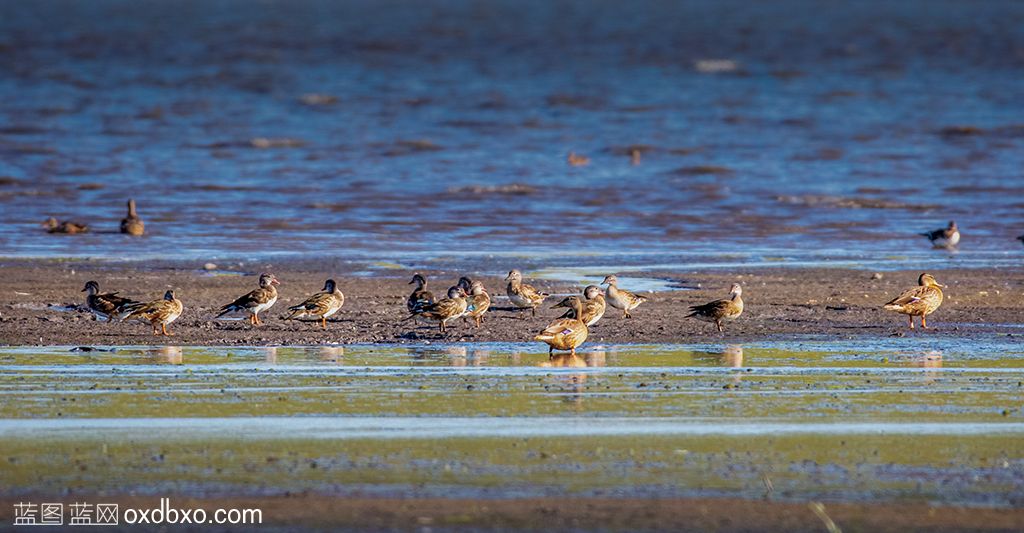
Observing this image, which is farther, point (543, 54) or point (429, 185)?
point (543, 54)

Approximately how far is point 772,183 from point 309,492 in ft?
87.8

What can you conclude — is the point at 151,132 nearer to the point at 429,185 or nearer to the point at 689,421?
the point at 429,185

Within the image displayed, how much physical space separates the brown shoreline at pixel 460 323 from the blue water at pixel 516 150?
2221 millimetres

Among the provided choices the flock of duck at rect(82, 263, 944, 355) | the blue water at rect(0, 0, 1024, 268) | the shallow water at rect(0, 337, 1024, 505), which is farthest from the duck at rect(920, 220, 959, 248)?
the shallow water at rect(0, 337, 1024, 505)

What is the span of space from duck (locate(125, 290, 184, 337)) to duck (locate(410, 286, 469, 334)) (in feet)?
7.45

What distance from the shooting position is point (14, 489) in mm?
8594

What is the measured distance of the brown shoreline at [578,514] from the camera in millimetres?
7996

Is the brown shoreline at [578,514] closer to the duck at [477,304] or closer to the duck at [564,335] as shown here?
the duck at [564,335]

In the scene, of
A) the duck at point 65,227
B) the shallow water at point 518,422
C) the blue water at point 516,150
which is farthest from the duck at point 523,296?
the duck at point 65,227

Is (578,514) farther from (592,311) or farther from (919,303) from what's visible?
(919,303)

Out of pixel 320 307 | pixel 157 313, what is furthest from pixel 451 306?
pixel 157 313

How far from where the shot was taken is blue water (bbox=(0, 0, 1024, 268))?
25.0 metres

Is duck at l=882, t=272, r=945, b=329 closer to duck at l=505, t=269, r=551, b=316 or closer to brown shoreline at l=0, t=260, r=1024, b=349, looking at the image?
brown shoreline at l=0, t=260, r=1024, b=349

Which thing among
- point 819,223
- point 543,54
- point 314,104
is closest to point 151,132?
point 314,104
